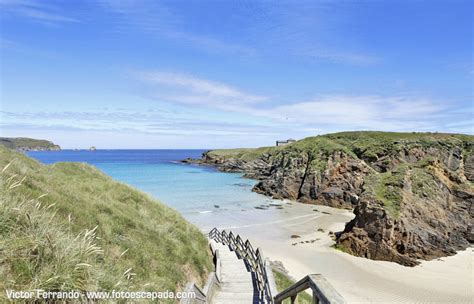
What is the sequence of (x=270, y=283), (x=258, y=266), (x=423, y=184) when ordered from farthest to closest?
(x=423, y=184) < (x=258, y=266) < (x=270, y=283)

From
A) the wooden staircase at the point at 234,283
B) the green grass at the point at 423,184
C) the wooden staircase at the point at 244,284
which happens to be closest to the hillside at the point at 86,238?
the wooden staircase at the point at 244,284

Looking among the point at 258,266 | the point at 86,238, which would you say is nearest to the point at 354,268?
the point at 258,266

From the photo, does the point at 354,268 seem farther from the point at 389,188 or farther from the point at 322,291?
the point at 322,291

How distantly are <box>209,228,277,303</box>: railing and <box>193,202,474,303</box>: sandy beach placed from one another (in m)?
5.27

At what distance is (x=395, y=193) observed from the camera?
89.4ft

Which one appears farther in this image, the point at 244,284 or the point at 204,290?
the point at 244,284

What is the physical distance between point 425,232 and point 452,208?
987cm

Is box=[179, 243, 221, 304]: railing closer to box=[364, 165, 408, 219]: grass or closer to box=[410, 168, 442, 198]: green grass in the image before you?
→ box=[364, 165, 408, 219]: grass

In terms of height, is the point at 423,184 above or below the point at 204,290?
above

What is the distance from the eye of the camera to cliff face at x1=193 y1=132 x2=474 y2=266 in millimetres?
24453

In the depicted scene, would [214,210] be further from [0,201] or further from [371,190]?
[0,201]

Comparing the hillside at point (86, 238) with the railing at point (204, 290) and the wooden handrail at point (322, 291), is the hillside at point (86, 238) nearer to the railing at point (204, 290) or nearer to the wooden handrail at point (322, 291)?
the railing at point (204, 290)

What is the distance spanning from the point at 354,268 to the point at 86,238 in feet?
66.3

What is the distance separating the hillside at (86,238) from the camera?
4.02 meters
